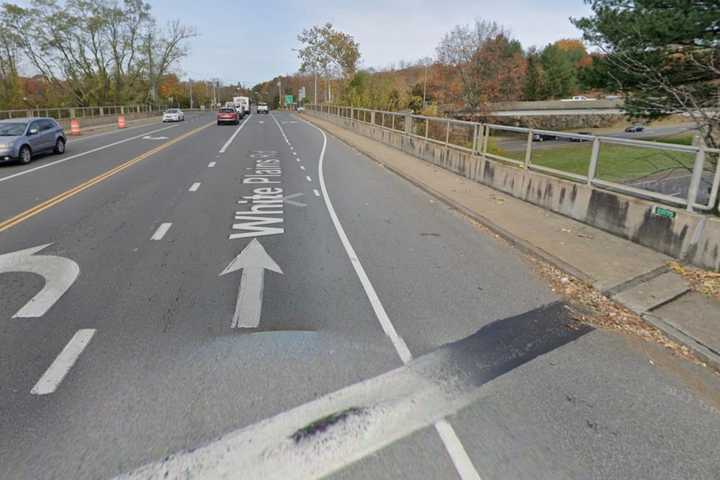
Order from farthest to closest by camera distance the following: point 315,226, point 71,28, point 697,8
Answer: point 71,28 < point 697,8 < point 315,226

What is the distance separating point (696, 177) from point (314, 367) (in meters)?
5.90

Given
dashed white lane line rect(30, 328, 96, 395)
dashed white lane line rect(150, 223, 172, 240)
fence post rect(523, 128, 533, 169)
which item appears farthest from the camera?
fence post rect(523, 128, 533, 169)

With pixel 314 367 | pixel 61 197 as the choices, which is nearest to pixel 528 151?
pixel 314 367

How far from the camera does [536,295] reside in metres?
5.75

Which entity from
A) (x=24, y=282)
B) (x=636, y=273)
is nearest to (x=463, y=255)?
(x=636, y=273)

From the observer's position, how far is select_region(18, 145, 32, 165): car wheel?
620 inches

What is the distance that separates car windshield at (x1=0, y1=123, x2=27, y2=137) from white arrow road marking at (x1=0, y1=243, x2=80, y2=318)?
38.8 ft

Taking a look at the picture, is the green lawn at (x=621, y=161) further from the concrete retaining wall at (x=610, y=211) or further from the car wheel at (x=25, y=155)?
the car wheel at (x=25, y=155)

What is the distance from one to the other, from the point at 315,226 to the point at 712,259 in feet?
19.5

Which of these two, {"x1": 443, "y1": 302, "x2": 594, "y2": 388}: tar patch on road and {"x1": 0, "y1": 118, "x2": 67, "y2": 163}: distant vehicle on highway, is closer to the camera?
{"x1": 443, "y1": 302, "x2": 594, "y2": 388}: tar patch on road

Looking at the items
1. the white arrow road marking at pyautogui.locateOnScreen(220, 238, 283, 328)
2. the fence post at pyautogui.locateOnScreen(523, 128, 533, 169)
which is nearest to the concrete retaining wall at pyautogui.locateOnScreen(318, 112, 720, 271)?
the fence post at pyautogui.locateOnScreen(523, 128, 533, 169)

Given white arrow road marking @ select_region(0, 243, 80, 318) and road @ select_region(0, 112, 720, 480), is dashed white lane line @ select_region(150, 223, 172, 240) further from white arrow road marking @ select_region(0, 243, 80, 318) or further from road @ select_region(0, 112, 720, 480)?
white arrow road marking @ select_region(0, 243, 80, 318)

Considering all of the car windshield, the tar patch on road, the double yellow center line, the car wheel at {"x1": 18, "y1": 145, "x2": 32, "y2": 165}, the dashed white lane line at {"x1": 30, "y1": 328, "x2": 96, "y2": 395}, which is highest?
the car windshield

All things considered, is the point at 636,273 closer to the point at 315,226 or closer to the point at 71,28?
the point at 315,226
